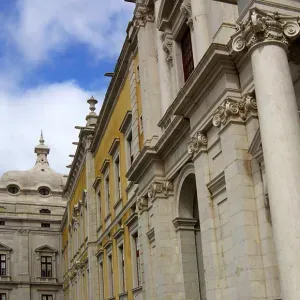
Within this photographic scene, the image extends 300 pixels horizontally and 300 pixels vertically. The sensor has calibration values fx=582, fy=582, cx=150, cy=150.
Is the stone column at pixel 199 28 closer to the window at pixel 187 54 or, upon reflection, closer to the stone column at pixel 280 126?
the window at pixel 187 54

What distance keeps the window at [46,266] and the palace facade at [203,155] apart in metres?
21.3

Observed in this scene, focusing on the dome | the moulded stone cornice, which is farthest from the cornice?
the dome

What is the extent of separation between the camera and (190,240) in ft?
52.2

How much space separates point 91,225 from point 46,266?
68.5ft

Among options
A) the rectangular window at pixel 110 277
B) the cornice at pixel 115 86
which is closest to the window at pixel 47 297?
the cornice at pixel 115 86

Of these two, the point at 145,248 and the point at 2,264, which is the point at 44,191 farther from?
the point at 145,248

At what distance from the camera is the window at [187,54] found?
1604 centimetres

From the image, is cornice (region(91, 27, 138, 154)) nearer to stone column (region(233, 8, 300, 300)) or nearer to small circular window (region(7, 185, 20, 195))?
stone column (region(233, 8, 300, 300))

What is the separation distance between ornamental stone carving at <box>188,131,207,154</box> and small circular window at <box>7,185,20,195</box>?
42.2m

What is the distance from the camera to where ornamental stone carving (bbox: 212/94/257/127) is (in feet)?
38.2

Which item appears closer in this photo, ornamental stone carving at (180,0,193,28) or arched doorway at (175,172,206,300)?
ornamental stone carving at (180,0,193,28)

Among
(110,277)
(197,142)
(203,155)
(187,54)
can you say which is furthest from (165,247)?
(110,277)

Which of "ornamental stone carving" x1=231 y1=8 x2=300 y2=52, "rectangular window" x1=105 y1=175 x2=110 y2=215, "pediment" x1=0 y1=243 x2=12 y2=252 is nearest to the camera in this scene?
"ornamental stone carving" x1=231 y1=8 x2=300 y2=52

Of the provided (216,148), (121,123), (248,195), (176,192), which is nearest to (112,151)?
(121,123)
